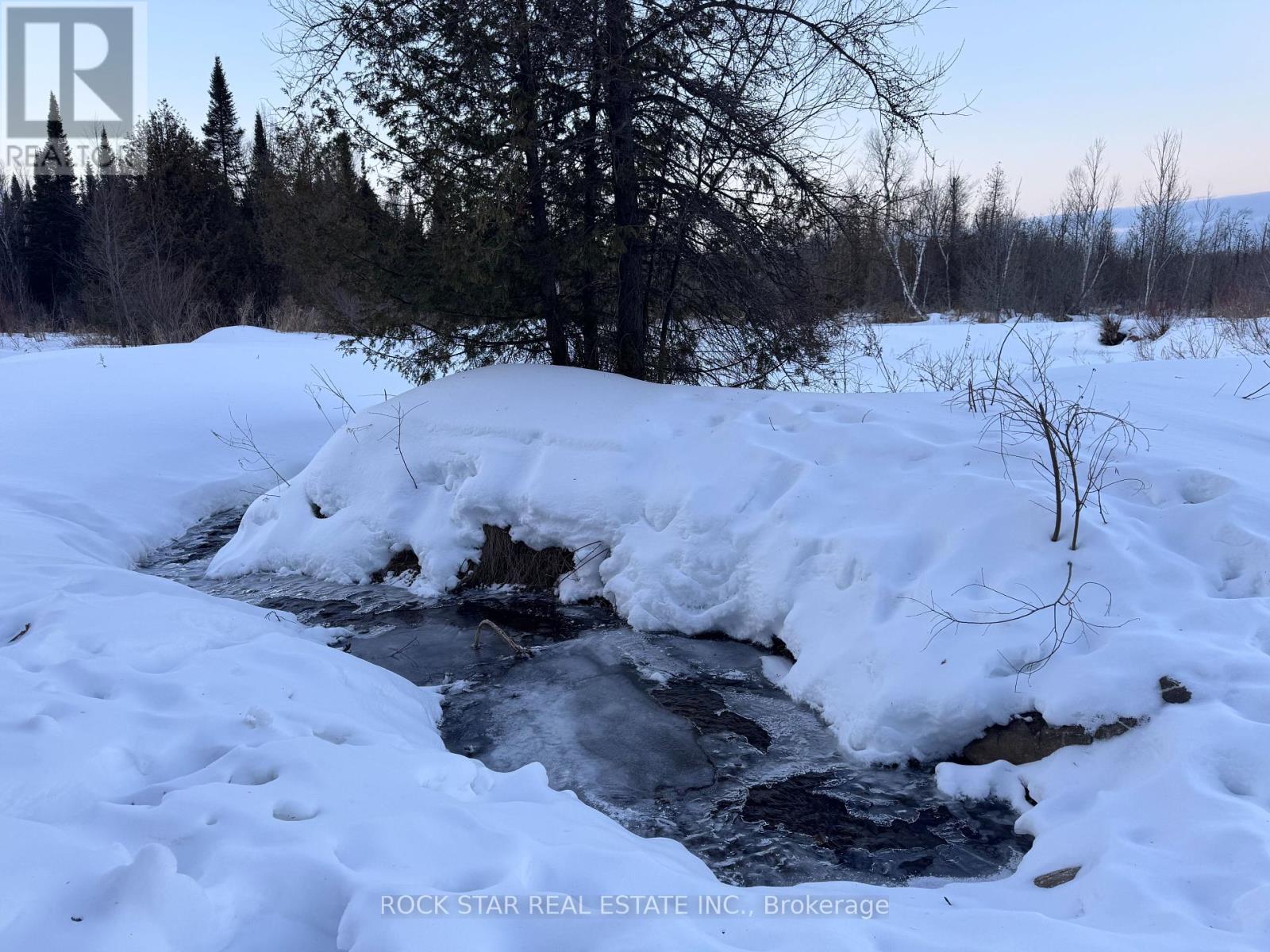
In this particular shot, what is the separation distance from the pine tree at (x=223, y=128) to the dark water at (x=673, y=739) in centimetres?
3435

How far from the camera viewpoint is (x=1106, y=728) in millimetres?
3508

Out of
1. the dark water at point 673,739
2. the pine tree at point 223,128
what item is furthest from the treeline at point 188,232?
the dark water at point 673,739

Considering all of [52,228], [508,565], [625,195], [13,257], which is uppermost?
[52,228]

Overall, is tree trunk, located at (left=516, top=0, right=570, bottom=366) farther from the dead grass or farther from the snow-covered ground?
the dead grass

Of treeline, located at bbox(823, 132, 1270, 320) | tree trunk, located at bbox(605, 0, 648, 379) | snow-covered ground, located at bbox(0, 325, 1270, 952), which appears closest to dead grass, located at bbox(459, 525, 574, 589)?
snow-covered ground, located at bbox(0, 325, 1270, 952)

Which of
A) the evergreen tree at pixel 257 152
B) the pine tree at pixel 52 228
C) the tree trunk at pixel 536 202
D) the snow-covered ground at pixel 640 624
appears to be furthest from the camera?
the pine tree at pixel 52 228

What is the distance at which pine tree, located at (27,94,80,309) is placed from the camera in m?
35.1

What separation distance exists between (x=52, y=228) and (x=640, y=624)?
134 feet

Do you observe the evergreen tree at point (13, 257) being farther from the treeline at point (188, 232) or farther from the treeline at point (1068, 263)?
the treeline at point (1068, 263)

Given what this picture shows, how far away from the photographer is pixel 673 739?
4.35 m

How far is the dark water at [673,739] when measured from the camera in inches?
135

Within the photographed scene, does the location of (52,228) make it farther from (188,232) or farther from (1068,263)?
(1068,263)

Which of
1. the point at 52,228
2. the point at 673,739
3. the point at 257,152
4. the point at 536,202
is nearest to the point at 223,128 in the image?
the point at 257,152

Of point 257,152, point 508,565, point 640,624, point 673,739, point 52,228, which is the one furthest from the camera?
point 52,228
